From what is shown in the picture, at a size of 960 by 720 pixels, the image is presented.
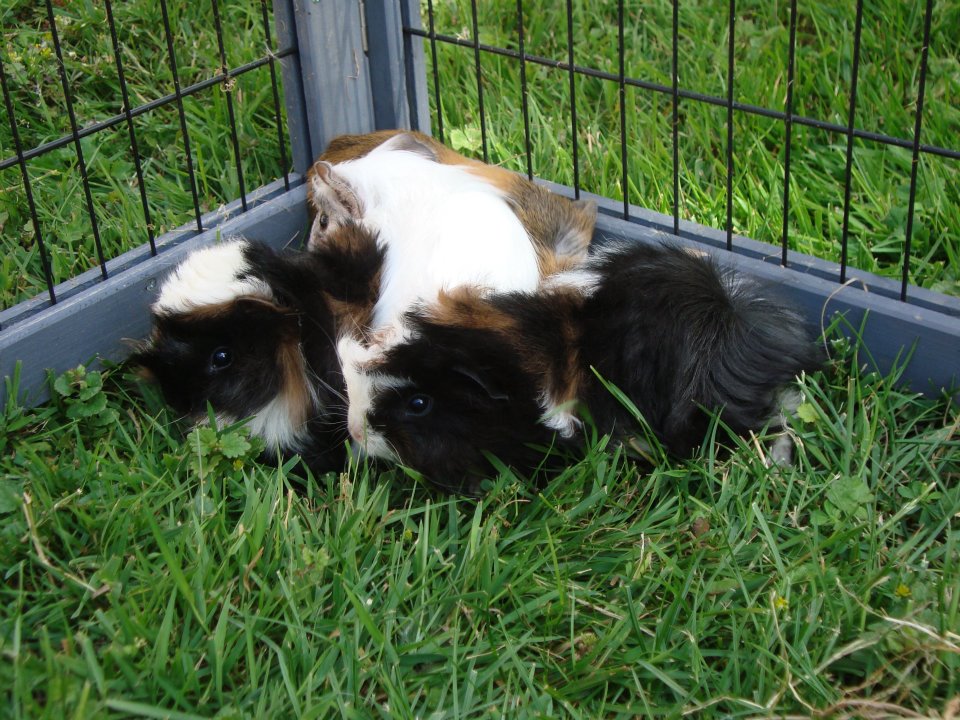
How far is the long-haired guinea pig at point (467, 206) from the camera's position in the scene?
2732mm

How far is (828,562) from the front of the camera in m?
2.05

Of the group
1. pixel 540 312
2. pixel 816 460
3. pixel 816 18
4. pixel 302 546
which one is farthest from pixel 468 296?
pixel 816 18

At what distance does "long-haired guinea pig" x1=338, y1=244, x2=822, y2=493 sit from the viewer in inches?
90.7

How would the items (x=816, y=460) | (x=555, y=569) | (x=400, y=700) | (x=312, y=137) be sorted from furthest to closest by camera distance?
(x=312, y=137), (x=816, y=460), (x=555, y=569), (x=400, y=700)

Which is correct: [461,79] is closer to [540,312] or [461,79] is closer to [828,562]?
[540,312]

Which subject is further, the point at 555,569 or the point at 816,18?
the point at 816,18

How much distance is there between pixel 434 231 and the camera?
263 cm

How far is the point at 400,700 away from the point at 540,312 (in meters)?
0.93

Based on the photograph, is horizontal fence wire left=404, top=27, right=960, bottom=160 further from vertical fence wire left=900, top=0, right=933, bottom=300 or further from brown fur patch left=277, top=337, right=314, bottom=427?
brown fur patch left=277, top=337, right=314, bottom=427

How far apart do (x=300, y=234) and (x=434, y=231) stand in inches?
28.1

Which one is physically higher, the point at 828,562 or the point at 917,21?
the point at 917,21

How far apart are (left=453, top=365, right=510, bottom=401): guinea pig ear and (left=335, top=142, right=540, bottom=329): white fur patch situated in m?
0.23

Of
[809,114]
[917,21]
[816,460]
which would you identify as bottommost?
[816,460]

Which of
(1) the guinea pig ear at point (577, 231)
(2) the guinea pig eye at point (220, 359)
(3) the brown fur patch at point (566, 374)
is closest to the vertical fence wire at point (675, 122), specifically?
(1) the guinea pig ear at point (577, 231)
